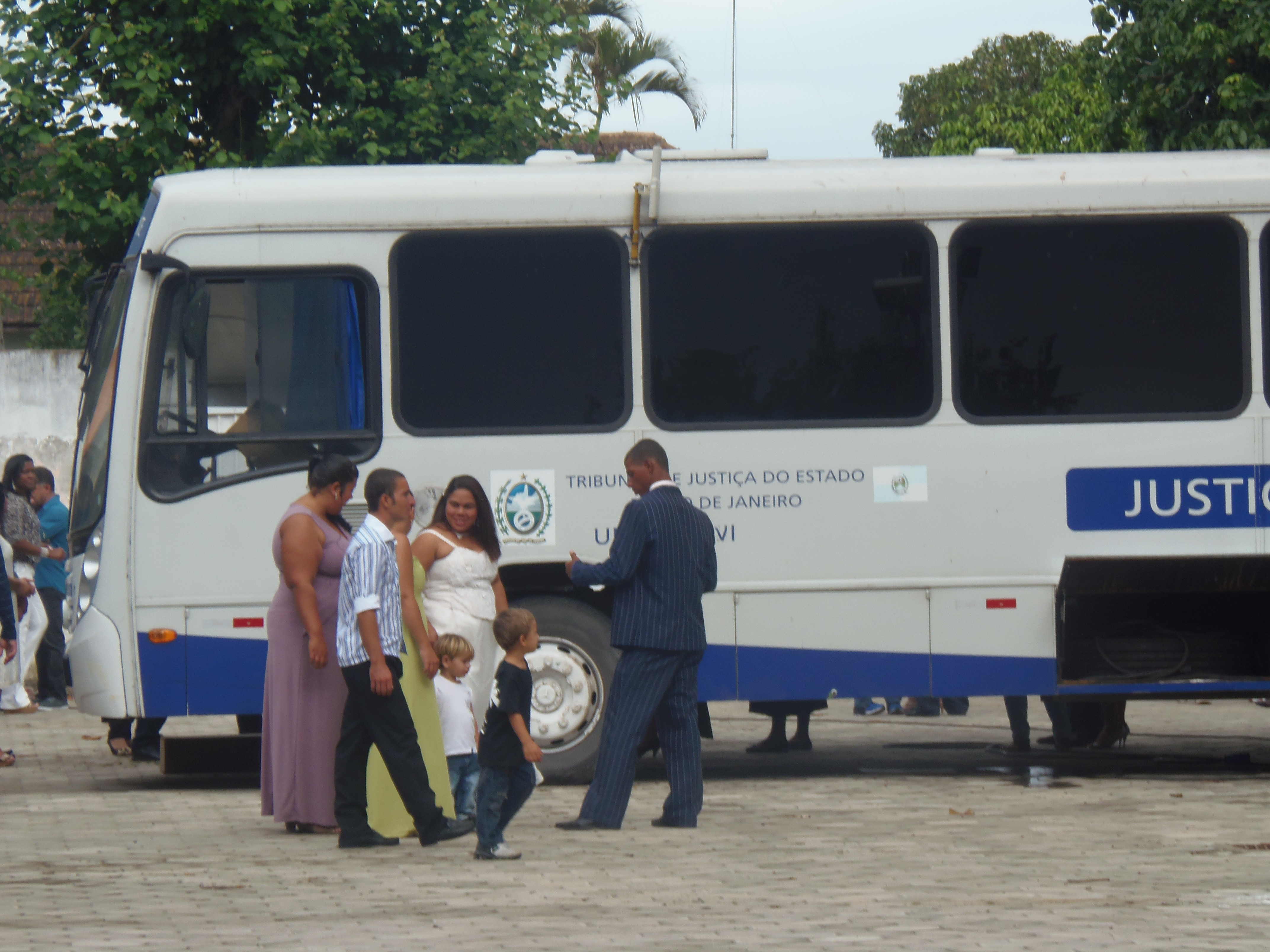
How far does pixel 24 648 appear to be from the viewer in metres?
16.0

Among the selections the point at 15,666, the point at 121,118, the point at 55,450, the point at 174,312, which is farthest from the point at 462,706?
the point at 55,450

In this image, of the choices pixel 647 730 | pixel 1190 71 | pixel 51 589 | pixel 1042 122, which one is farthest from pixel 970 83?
pixel 647 730

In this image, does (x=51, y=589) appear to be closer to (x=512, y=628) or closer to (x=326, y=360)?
(x=326, y=360)

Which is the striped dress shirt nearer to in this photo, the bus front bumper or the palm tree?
the bus front bumper

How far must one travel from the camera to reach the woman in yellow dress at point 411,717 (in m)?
8.77

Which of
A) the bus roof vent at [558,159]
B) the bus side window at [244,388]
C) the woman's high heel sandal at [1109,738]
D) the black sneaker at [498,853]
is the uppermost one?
the bus roof vent at [558,159]

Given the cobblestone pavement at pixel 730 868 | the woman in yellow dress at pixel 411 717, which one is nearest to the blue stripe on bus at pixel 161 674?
the cobblestone pavement at pixel 730 868

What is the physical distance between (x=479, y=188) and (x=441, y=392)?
1.13 metres

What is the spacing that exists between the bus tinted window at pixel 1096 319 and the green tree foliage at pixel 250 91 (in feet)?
23.2

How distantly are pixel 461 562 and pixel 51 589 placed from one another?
26.4ft

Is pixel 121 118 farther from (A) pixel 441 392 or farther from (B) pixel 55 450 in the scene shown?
(A) pixel 441 392

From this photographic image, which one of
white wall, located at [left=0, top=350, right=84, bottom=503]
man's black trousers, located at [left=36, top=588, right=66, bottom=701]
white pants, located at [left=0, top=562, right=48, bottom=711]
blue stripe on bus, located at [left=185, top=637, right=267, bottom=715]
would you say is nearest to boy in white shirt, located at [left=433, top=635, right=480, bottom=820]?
blue stripe on bus, located at [left=185, top=637, right=267, bottom=715]

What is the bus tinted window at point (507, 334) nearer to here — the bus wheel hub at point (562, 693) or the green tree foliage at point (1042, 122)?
the bus wheel hub at point (562, 693)

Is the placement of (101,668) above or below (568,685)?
above
